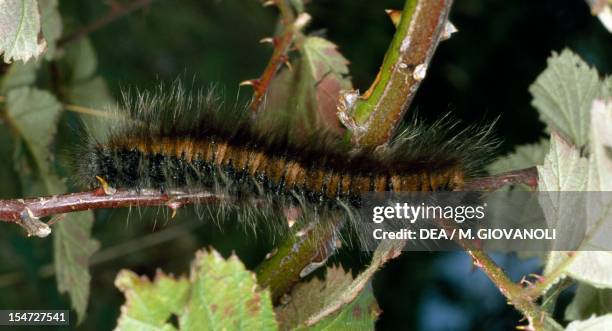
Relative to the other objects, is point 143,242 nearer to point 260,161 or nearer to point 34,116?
point 34,116

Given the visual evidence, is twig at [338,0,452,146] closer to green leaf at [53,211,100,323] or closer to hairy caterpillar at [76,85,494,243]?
hairy caterpillar at [76,85,494,243]

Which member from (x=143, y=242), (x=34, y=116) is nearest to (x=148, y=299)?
(x=34, y=116)

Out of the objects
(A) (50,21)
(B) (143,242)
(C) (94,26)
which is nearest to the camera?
(A) (50,21)

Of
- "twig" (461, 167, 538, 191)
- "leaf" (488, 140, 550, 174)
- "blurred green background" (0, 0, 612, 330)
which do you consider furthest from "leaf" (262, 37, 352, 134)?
"blurred green background" (0, 0, 612, 330)

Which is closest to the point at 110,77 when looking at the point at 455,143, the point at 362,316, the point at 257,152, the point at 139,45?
the point at 139,45

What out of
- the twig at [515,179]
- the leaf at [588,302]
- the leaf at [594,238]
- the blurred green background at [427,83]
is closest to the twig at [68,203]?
the twig at [515,179]
